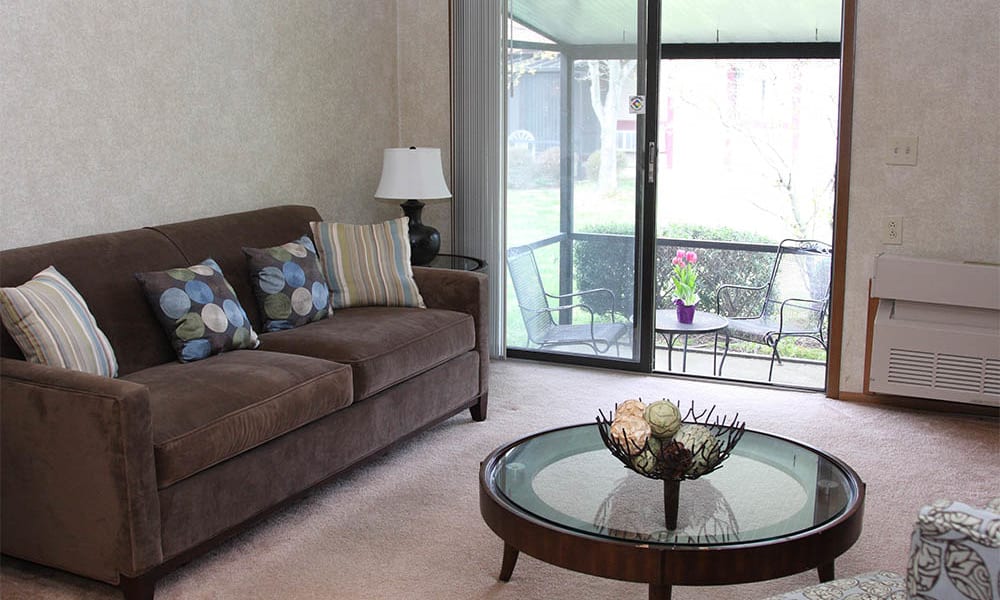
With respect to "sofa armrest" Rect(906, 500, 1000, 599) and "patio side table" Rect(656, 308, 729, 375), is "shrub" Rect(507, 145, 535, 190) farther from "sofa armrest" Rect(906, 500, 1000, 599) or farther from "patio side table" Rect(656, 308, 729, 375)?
"sofa armrest" Rect(906, 500, 1000, 599)

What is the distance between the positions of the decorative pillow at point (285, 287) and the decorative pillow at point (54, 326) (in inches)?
32.8

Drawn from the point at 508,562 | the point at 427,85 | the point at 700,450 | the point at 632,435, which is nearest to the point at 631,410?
the point at 632,435

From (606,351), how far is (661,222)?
1861 millimetres

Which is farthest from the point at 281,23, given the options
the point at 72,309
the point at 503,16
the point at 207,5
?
the point at 72,309

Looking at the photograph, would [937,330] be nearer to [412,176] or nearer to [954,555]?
[412,176]

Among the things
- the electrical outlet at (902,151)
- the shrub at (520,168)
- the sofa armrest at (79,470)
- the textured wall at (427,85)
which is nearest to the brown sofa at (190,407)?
the sofa armrest at (79,470)

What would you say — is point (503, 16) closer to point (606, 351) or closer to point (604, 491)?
point (606, 351)

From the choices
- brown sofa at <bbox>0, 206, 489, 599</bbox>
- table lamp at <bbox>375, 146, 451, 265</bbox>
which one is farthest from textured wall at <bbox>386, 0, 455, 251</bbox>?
brown sofa at <bbox>0, 206, 489, 599</bbox>

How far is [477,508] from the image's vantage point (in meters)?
3.54

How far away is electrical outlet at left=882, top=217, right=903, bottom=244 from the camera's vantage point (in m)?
4.54

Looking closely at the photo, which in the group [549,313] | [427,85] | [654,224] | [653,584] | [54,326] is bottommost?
[653,584]

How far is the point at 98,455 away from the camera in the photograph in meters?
2.71

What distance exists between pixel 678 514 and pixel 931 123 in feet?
8.69

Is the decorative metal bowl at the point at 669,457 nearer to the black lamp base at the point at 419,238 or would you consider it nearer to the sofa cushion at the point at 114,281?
the sofa cushion at the point at 114,281
